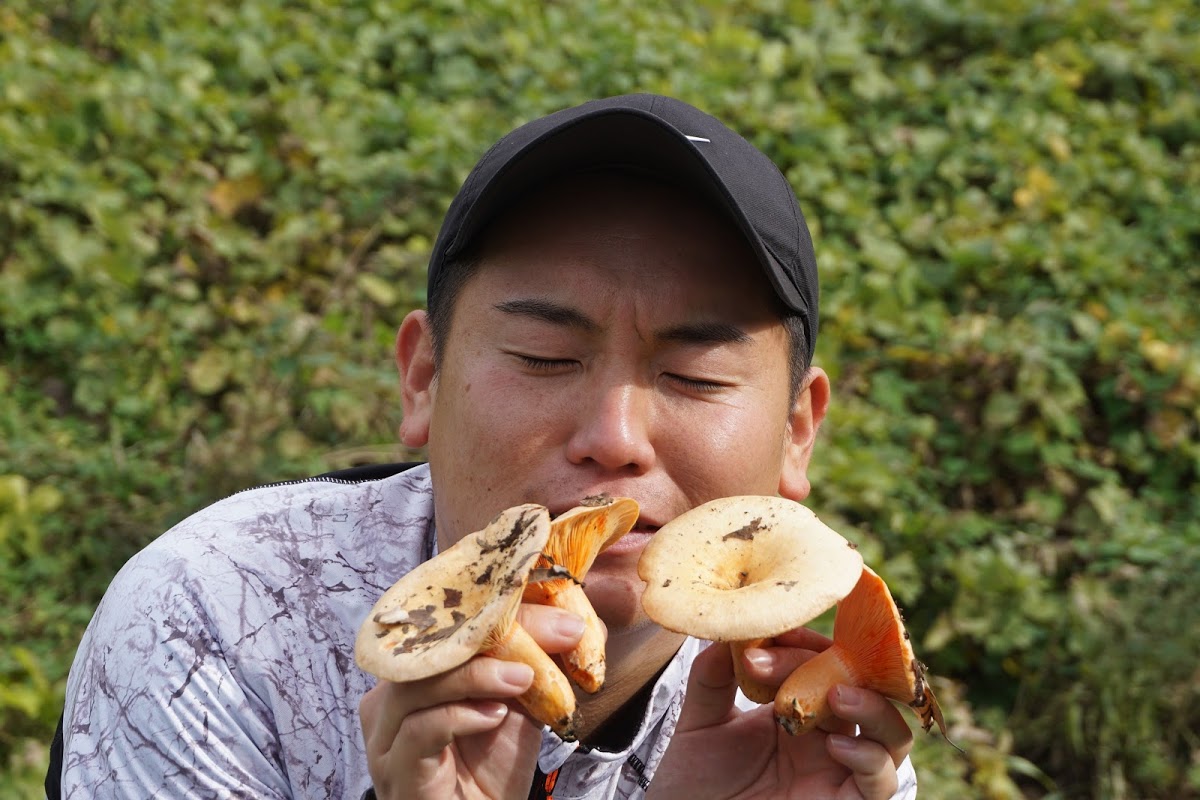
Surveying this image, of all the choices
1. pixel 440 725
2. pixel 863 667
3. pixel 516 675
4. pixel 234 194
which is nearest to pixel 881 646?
pixel 863 667

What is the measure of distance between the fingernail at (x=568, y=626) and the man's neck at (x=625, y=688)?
1.62 ft

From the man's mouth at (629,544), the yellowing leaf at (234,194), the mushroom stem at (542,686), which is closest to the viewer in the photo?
the mushroom stem at (542,686)

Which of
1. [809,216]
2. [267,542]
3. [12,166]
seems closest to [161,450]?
[12,166]

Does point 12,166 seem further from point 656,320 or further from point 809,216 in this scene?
point 656,320

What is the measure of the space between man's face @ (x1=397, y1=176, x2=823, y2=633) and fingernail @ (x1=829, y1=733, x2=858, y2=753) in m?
0.42

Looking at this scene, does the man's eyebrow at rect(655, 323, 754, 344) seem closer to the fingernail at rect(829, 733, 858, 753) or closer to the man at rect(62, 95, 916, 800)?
the man at rect(62, 95, 916, 800)

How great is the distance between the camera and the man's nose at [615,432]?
199 cm

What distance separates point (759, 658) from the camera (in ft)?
6.34

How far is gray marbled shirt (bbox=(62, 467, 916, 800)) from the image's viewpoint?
2.09 meters

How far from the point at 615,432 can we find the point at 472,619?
20.2 inches

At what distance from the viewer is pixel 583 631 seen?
5.69 feet

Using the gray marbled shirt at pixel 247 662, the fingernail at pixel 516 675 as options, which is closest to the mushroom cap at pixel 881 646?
the fingernail at pixel 516 675

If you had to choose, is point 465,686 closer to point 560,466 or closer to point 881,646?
point 560,466

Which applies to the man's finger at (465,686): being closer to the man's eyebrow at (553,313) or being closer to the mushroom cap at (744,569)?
the mushroom cap at (744,569)
